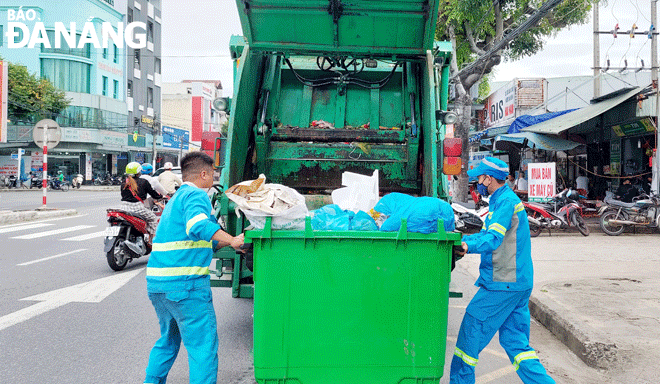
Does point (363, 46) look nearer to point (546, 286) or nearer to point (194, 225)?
point (194, 225)

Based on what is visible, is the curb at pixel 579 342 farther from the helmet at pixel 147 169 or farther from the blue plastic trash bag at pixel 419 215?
the helmet at pixel 147 169

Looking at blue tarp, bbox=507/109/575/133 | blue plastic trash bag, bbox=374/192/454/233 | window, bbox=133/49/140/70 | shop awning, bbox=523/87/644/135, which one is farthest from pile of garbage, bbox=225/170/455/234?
window, bbox=133/49/140/70

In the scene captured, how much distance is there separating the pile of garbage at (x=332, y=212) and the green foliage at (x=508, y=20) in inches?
548

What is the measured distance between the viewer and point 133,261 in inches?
323

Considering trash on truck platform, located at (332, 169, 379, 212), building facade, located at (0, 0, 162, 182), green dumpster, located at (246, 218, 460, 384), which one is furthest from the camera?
building facade, located at (0, 0, 162, 182)

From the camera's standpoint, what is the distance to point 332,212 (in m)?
A: 3.07

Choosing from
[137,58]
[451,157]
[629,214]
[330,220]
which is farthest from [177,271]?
[137,58]

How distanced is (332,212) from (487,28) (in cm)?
1550

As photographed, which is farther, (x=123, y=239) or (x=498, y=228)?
(x=123, y=239)

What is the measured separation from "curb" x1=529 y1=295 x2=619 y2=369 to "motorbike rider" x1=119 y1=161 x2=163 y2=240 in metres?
4.89

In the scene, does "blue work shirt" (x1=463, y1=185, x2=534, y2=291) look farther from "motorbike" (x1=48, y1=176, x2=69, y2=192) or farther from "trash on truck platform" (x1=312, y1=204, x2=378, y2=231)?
Answer: "motorbike" (x1=48, y1=176, x2=69, y2=192)

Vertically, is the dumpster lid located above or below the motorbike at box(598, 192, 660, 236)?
above

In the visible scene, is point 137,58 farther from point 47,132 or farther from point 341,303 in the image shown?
point 341,303

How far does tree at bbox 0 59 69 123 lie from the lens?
29734 mm
